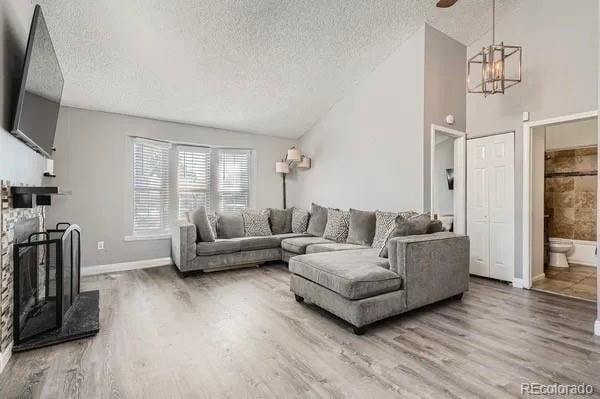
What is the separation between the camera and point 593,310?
291 cm

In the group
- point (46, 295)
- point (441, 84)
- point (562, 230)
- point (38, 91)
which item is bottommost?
point (46, 295)

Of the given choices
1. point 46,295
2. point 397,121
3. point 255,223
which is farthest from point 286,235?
point 46,295

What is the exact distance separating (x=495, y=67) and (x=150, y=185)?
4744 millimetres

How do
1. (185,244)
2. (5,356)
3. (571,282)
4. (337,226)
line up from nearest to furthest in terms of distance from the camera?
(5,356)
(571,282)
(185,244)
(337,226)

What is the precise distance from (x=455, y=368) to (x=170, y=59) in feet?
12.8

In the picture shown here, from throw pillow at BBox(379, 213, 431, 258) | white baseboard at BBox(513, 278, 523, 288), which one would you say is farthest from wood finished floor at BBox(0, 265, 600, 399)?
throw pillow at BBox(379, 213, 431, 258)

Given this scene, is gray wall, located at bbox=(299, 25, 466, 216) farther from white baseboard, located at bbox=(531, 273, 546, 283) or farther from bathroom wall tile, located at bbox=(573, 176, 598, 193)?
bathroom wall tile, located at bbox=(573, 176, 598, 193)

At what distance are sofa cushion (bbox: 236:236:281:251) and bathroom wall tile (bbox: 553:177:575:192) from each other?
5.05 meters

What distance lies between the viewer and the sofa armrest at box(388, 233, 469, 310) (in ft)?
8.83

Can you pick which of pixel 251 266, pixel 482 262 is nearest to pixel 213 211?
pixel 251 266

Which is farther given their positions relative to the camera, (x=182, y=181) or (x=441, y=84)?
(x=182, y=181)

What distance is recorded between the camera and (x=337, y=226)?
15.0 feet

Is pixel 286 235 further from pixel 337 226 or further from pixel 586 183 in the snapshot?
pixel 586 183

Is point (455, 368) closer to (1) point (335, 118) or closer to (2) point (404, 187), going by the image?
(2) point (404, 187)
